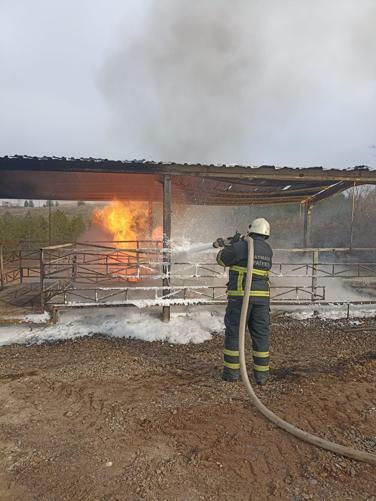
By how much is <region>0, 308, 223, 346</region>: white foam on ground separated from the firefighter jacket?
9.36 ft

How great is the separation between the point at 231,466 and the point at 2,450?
2.08 metres

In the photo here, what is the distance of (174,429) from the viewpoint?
3342 mm

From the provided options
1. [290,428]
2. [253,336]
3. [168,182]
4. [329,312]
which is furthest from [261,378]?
[329,312]

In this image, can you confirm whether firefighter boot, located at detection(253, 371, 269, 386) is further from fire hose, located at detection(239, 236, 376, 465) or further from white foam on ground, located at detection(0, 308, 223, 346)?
white foam on ground, located at detection(0, 308, 223, 346)

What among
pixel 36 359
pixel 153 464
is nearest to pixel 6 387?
pixel 36 359

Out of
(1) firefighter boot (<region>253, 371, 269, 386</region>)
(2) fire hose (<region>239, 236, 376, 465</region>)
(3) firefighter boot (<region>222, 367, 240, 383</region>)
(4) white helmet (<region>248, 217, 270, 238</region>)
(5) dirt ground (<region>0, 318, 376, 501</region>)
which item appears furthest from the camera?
(4) white helmet (<region>248, 217, 270, 238</region>)

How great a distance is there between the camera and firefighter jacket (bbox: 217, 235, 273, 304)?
4.56 meters

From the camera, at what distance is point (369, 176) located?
27.6 feet

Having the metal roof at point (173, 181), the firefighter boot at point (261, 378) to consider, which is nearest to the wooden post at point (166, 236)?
the metal roof at point (173, 181)

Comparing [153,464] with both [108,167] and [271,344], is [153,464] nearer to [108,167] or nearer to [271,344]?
[271,344]

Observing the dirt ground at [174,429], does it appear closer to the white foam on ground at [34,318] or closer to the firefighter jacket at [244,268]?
the firefighter jacket at [244,268]

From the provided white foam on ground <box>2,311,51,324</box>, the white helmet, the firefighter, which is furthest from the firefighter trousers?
white foam on ground <box>2,311,51,324</box>

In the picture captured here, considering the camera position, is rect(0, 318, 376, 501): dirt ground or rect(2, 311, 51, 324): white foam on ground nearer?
rect(0, 318, 376, 501): dirt ground

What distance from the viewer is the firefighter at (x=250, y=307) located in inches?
177
